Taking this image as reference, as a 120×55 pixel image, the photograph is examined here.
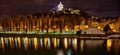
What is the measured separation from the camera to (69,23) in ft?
169

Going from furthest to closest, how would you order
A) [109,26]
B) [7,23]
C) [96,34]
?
[7,23] < [109,26] < [96,34]

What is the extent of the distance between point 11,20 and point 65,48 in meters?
27.6

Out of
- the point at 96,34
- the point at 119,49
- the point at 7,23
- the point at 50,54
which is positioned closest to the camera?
the point at 50,54

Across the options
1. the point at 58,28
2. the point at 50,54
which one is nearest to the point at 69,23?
the point at 58,28

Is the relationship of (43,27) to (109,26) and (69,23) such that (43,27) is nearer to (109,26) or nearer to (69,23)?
(69,23)

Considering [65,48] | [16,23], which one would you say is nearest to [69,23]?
[16,23]

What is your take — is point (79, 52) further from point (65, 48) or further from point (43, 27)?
point (43, 27)

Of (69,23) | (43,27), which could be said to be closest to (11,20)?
(43,27)

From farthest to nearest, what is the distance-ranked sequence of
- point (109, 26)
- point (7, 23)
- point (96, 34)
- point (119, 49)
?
point (7, 23) < point (109, 26) < point (96, 34) < point (119, 49)

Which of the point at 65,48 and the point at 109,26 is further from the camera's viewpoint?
the point at 109,26

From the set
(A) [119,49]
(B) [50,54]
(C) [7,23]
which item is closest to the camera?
(B) [50,54]

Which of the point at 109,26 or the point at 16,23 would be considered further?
the point at 16,23

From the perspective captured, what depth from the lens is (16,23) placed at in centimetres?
5200

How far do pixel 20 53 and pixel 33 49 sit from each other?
266cm
